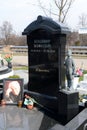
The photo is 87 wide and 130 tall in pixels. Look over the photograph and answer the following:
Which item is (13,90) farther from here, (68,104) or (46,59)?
(68,104)

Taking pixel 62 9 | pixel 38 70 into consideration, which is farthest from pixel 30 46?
pixel 62 9

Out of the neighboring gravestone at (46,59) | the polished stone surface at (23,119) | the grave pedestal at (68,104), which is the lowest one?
the polished stone surface at (23,119)

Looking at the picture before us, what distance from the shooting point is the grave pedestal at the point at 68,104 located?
6.34m

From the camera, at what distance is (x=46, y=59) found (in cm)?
771

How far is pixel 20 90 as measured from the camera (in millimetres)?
7613

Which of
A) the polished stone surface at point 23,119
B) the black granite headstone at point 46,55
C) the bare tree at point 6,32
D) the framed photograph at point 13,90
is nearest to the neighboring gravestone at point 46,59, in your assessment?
the black granite headstone at point 46,55

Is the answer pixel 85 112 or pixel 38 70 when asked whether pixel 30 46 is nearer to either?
pixel 38 70

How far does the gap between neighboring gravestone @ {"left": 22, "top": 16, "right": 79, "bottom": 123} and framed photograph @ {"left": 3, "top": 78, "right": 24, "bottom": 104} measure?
37 centimetres

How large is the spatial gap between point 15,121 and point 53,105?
1096 millimetres

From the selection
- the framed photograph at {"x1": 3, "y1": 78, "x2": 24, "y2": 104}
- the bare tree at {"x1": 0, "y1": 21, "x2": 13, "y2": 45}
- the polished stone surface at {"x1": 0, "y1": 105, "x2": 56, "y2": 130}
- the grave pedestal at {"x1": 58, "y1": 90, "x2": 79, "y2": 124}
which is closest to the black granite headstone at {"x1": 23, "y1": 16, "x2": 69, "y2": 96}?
the framed photograph at {"x1": 3, "y1": 78, "x2": 24, "y2": 104}

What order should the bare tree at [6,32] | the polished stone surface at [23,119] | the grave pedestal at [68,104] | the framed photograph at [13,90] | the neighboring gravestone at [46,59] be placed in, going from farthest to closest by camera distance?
the bare tree at [6,32]
the framed photograph at [13,90]
the neighboring gravestone at [46,59]
the grave pedestal at [68,104]
the polished stone surface at [23,119]

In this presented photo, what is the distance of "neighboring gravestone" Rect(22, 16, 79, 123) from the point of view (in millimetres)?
7414

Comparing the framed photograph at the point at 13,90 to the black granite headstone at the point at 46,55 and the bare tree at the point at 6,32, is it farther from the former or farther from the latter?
the bare tree at the point at 6,32

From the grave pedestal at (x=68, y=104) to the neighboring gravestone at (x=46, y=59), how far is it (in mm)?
559
